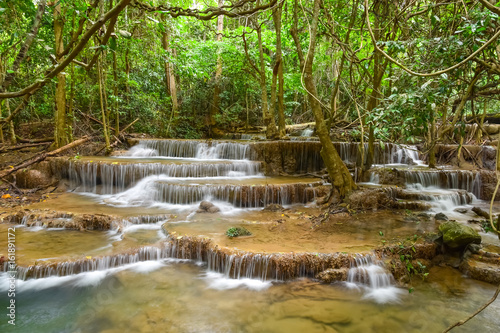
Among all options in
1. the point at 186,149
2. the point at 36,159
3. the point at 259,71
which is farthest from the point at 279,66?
the point at 36,159

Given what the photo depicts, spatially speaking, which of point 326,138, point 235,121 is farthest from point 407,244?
point 235,121

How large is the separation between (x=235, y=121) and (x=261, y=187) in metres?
9.35

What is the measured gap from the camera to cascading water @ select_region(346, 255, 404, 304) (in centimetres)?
415

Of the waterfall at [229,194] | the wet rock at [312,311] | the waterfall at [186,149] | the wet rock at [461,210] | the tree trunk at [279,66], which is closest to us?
the wet rock at [312,311]

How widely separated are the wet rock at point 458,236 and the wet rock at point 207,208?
174 inches

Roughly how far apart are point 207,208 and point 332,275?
3.35 meters

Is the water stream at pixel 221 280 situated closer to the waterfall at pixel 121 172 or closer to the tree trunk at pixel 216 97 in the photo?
the waterfall at pixel 121 172

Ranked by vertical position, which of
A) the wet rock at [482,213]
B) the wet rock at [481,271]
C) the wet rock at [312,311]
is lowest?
the wet rock at [312,311]

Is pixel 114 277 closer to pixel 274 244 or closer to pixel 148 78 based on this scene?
pixel 274 244

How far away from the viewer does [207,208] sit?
263 inches

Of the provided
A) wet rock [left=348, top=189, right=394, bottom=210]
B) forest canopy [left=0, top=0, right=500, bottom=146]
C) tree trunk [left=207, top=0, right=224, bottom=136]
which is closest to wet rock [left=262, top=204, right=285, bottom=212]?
wet rock [left=348, top=189, right=394, bottom=210]

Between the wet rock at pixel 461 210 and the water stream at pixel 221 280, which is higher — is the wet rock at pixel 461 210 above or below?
above

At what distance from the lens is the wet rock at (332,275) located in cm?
421

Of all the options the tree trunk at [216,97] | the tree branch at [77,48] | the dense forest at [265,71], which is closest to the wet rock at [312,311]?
the dense forest at [265,71]
